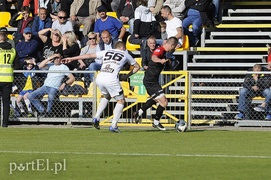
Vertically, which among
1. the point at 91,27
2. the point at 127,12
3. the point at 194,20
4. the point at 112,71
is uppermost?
the point at 127,12

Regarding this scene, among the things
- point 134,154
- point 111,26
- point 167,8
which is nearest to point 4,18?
point 111,26

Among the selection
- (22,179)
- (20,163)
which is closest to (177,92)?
(20,163)

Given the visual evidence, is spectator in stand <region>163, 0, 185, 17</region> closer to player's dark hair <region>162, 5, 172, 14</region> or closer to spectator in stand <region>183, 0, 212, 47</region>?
spectator in stand <region>183, 0, 212, 47</region>

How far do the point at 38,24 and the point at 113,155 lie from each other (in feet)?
37.9

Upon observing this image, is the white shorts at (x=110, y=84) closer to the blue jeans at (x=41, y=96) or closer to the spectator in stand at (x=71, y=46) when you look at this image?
the blue jeans at (x=41, y=96)

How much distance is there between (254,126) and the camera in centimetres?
2239

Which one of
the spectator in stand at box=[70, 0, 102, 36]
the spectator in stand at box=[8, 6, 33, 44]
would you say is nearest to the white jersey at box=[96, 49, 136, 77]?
the spectator in stand at box=[8, 6, 33, 44]

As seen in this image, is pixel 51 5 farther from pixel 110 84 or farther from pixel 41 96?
pixel 110 84

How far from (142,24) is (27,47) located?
3081mm

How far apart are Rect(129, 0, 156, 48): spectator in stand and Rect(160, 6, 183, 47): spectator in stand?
0.65 meters

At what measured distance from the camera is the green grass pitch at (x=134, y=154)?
13.6 metres

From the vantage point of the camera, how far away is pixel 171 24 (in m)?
24.8

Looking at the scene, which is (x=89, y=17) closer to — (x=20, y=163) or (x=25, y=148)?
(x=25, y=148)

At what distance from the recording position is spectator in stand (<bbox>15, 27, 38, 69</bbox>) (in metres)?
25.5
